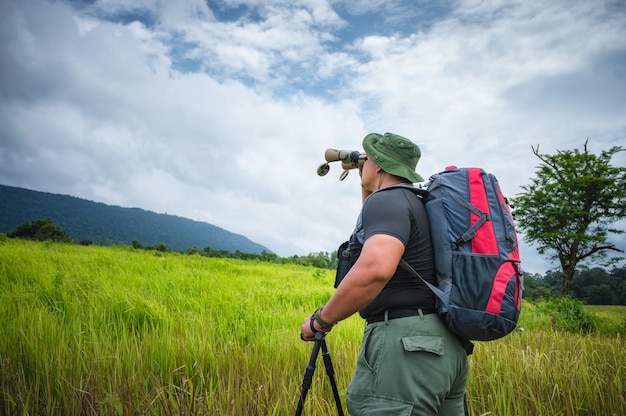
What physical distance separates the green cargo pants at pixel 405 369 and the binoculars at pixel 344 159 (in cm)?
114

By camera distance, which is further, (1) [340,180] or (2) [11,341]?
(2) [11,341]

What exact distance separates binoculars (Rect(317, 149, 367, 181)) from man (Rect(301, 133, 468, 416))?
26.8 inches

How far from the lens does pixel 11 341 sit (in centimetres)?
333

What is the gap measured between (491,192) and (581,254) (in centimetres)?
1521

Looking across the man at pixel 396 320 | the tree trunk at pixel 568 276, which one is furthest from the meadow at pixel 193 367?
the tree trunk at pixel 568 276

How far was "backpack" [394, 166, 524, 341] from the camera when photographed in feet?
5.03

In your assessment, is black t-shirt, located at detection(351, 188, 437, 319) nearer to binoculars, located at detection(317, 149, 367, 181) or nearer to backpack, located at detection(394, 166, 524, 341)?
backpack, located at detection(394, 166, 524, 341)

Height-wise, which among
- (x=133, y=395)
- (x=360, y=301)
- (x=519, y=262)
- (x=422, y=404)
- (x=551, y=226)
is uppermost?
(x=551, y=226)

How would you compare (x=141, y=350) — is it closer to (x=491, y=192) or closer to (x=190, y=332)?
(x=190, y=332)

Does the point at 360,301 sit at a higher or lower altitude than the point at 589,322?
higher

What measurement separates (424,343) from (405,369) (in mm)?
151

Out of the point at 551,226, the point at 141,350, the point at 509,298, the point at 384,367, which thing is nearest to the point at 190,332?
the point at 141,350

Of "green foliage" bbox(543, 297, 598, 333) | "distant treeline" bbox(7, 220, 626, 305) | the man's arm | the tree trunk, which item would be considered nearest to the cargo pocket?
the man's arm

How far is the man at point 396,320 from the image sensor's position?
1484 mm
